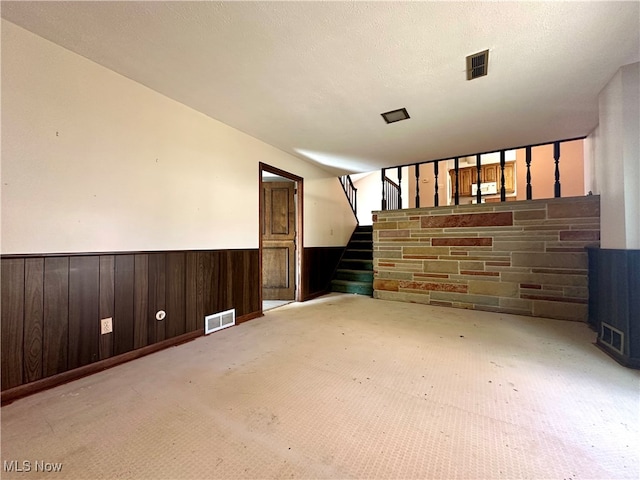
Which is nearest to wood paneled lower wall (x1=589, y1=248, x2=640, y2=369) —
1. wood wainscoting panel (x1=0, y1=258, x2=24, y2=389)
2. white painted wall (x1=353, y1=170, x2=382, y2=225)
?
wood wainscoting panel (x1=0, y1=258, x2=24, y2=389)

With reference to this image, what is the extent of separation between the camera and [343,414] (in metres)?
1.44

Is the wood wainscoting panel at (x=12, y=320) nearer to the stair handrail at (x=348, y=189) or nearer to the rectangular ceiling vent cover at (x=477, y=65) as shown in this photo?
the rectangular ceiling vent cover at (x=477, y=65)

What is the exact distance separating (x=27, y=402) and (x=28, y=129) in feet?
5.54

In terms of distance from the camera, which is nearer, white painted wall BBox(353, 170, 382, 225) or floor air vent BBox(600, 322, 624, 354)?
floor air vent BBox(600, 322, 624, 354)

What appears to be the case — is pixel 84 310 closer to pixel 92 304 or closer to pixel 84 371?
pixel 92 304

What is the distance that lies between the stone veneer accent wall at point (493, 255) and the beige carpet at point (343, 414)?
1.04 metres

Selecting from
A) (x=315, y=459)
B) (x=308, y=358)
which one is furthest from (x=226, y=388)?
(x=315, y=459)

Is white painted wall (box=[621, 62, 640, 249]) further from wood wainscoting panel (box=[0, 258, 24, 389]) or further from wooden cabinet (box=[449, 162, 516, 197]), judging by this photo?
wooden cabinet (box=[449, 162, 516, 197])

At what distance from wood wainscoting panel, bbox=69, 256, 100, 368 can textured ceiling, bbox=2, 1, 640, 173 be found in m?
1.53

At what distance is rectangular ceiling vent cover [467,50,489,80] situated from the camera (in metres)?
1.87

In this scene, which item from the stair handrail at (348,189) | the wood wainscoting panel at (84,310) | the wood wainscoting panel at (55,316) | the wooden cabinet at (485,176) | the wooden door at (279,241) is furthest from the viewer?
the wooden cabinet at (485,176)

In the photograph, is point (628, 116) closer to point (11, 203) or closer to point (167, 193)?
point (167, 193)

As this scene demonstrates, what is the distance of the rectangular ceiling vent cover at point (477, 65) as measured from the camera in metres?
1.87

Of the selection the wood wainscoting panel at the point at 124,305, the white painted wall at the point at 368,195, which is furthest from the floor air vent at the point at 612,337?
the white painted wall at the point at 368,195
